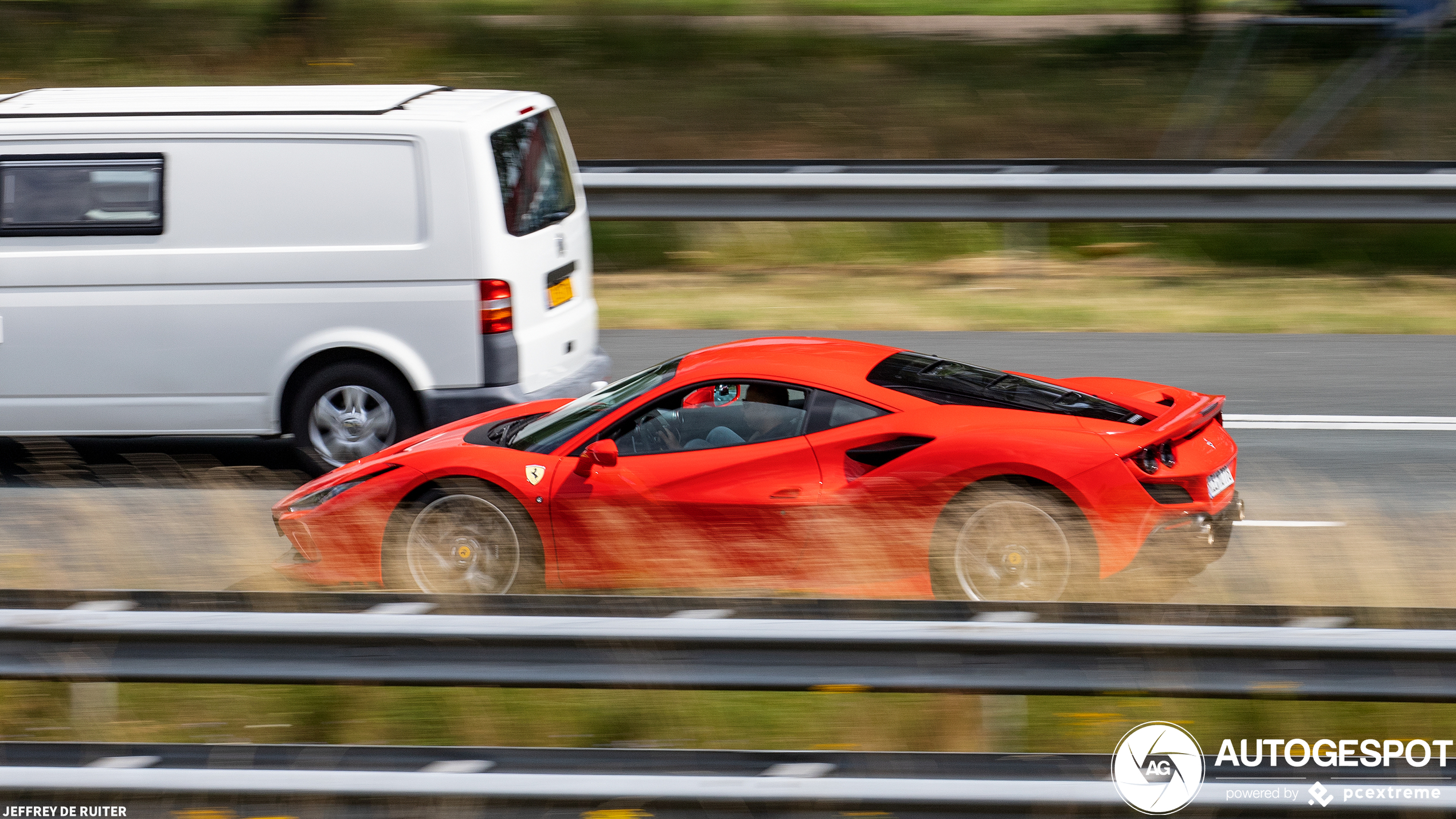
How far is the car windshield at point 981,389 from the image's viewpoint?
18.1 ft

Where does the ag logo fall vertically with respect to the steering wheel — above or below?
below

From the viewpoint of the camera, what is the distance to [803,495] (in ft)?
17.4

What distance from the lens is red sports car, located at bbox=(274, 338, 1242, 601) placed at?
17.1 ft

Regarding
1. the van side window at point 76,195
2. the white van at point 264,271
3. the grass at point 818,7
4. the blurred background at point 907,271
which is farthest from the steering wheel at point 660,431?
the grass at point 818,7

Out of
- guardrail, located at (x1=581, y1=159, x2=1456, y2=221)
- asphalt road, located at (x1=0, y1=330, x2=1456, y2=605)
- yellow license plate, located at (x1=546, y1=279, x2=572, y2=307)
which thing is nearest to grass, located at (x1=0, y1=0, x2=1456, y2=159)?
guardrail, located at (x1=581, y1=159, x2=1456, y2=221)

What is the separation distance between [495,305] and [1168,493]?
3.36 meters

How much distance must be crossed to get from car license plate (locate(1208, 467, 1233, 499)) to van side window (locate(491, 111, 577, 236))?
11.6 ft

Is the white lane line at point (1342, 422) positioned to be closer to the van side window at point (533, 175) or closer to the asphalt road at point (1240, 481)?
the asphalt road at point (1240, 481)

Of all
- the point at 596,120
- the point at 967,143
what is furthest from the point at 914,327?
the point at 596,120

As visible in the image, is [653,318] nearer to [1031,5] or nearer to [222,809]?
[222,809]

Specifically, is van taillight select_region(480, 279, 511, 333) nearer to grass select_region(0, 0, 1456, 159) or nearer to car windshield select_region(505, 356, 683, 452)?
car windshield select_region(505, 356, 683, 452)

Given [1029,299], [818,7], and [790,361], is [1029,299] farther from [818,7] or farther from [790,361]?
[818,7]

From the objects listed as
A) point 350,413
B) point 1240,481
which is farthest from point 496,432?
point 1240,481

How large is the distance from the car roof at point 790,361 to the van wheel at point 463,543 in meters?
0.85
